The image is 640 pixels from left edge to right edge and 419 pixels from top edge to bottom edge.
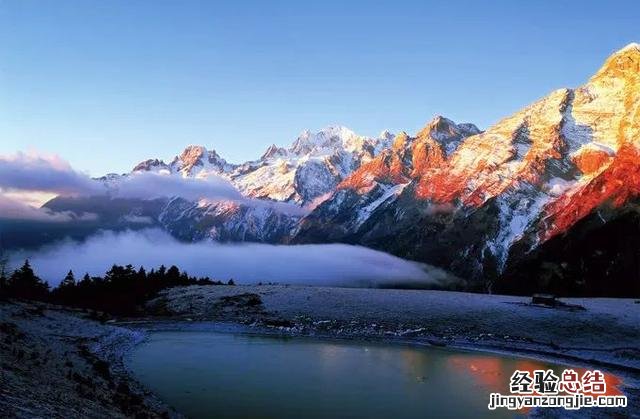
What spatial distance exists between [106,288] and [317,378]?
8767 centimetres

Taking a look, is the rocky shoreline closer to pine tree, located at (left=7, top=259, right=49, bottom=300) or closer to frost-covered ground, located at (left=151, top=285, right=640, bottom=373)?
frost-covered ground, located at (left=151, top=285, right=640, bottom=373)

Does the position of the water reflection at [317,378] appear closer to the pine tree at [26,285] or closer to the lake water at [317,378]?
the lake water at [317,378]

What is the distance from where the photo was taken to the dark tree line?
107375mm

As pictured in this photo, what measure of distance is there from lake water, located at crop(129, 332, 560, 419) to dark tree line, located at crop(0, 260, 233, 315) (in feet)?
142

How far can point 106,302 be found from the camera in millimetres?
109625

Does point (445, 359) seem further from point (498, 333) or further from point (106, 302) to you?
point (106, 302)

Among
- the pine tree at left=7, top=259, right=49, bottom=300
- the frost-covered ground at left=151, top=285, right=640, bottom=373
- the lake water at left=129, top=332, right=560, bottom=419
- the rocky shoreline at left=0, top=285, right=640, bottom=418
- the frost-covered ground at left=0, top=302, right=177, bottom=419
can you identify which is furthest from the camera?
the pine tree at left=7, top=259, right=49, bottom=300

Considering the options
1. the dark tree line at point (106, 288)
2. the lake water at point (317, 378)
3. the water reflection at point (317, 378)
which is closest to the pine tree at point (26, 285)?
the dark tree line at point (106, 288)

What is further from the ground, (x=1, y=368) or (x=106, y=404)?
(x=1, y=368)

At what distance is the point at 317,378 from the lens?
154ft

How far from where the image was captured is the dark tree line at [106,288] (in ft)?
352

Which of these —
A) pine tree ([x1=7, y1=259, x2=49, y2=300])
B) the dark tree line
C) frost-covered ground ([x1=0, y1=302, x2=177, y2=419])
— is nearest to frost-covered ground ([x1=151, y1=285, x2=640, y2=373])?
the dark tree line

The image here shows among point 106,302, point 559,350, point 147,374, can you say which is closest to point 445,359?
point 559,350

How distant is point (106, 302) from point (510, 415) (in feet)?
295
